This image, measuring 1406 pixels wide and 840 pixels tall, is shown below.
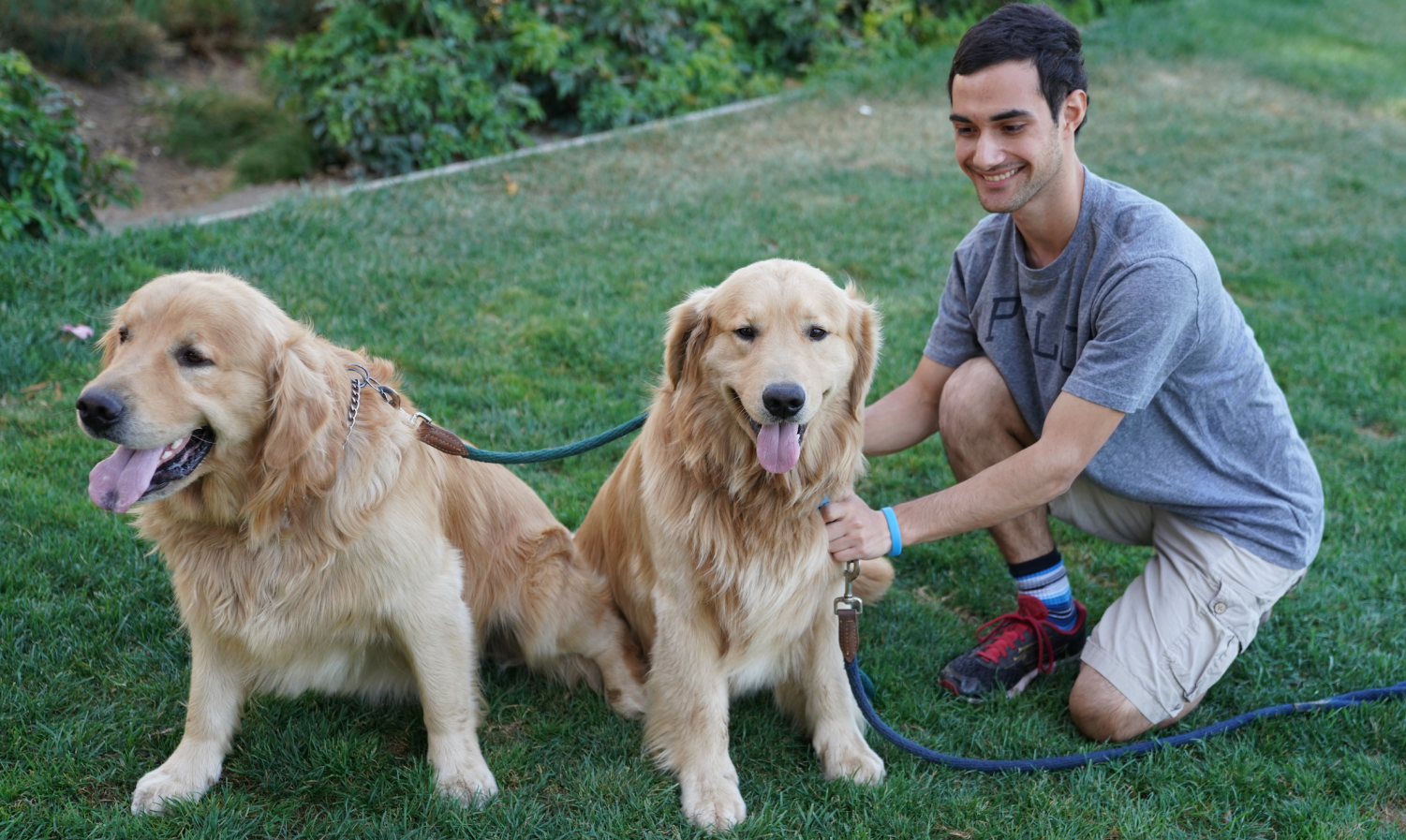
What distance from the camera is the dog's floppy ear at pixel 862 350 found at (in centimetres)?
273

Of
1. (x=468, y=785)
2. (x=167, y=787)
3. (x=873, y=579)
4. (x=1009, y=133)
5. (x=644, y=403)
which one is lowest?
(x=644, y=403)

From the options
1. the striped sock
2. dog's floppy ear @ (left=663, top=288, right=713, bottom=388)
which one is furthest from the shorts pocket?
dog's floppy ear @ (left=663, top=288, right=713, bottom=388)

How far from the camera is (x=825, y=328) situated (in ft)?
8.54

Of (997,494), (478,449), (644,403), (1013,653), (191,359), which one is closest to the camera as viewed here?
(191,359)

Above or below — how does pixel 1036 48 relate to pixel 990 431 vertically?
above

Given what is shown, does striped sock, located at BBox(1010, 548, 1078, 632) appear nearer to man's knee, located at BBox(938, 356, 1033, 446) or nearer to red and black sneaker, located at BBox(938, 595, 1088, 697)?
red and black sneaker, located at BBox(938, 595, 1088, 697)

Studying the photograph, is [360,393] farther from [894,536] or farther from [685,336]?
[894,536]

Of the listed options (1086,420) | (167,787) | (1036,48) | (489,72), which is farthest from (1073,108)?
(489,72)

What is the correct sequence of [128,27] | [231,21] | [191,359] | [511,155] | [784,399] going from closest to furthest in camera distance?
[191,359]
[784,399]
[511,155]
[128,27]
[231,21]

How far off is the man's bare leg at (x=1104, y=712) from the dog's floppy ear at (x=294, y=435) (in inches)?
88.5

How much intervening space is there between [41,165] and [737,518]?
4875 mm

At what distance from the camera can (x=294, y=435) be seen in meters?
2.29

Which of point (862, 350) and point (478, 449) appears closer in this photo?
point (862, 350)

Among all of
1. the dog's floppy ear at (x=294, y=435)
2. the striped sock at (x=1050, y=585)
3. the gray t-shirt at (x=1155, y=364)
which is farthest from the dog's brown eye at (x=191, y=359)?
the striped sock at (x=1050, y=585)
